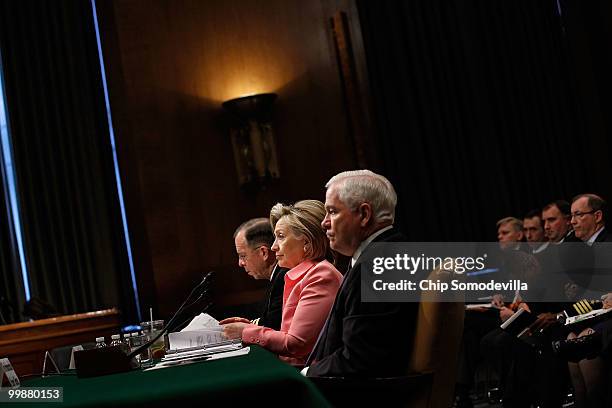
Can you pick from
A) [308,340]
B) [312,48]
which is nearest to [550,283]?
[308,340]

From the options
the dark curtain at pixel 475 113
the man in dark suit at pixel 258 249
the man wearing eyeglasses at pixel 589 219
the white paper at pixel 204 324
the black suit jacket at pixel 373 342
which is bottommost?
the black suit jacket at pixel 373 342

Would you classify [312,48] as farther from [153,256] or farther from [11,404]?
[11,404]

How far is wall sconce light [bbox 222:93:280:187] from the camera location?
25.5 feet

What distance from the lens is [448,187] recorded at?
A: 8.74 metres

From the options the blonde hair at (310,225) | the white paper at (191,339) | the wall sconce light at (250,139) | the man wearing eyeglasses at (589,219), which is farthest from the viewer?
the wall sconce light at (250,139)

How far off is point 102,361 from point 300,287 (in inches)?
36.6

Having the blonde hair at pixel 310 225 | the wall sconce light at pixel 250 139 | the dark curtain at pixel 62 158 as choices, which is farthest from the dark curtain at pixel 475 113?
the blonde hair at pixel 310 225

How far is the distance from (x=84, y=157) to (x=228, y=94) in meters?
1.32

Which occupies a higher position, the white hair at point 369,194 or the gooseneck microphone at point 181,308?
the white hair at point 369,194

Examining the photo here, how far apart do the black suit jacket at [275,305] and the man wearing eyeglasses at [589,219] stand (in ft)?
7.85

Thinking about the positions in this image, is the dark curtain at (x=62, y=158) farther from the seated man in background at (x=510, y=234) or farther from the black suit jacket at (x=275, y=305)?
the black suit jacket at (x=275, y=305)

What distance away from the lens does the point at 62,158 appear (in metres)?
7.39

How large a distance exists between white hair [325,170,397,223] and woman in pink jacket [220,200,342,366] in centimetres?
43

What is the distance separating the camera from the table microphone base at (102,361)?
115 inches
